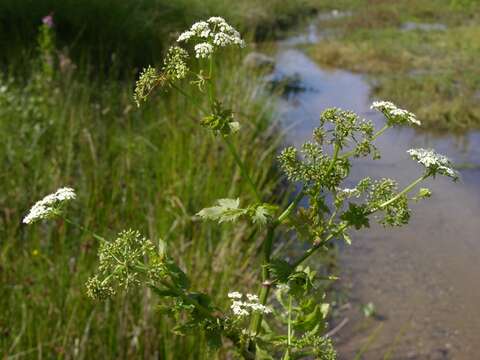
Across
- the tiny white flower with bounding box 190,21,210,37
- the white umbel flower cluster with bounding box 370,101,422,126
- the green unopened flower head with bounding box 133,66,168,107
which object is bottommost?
the white umbel flower cluster with bounding box 370,101,422,126

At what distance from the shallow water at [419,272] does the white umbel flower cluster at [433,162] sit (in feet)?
8.84

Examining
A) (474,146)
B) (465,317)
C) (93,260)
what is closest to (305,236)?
(93,260)

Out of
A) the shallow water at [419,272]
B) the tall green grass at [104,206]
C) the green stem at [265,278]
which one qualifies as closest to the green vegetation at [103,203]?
the tall green grass at [104,206]

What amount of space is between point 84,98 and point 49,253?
2498 millimetres

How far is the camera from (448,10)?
21.2 m

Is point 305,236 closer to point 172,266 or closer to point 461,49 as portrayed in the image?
point 172,266

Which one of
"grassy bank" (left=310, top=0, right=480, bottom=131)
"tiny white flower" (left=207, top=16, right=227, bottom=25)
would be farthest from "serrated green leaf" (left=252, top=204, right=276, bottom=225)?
"grassy bank" (left=310, top=0, right=480, bottom=131)

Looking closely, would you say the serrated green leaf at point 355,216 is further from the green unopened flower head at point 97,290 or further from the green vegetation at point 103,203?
the green vegetation at point 103,203

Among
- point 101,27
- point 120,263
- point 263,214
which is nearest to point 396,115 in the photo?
point 263,214

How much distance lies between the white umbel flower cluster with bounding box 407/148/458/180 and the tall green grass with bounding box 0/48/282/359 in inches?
23.5

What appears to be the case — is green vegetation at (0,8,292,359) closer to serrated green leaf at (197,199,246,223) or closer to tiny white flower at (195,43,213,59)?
serrated green leaf at (197,199,246,223)

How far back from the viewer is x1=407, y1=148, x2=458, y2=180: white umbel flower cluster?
3.52 feet

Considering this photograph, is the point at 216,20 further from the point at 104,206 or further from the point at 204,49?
the point at 104,206

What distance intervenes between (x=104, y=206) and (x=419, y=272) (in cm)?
324
